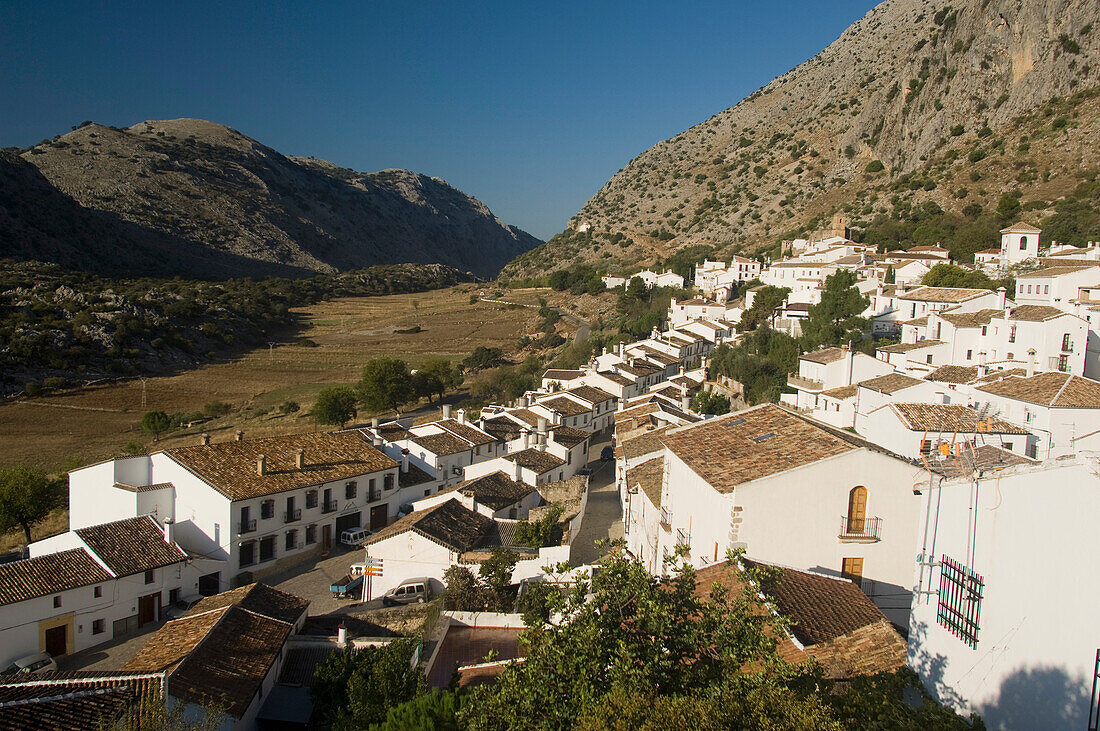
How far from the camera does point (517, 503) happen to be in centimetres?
2702

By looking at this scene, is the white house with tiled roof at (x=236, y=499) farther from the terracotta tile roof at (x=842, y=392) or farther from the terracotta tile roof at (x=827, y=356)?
the terracotta tile roof at (x=827, y=356)

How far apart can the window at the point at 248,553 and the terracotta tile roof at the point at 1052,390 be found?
24.6 metres

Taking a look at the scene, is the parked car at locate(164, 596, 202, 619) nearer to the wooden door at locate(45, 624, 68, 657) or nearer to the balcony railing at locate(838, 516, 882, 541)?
the wooden door at locate(45, 624, 68, 657)

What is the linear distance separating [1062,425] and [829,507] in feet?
41.3

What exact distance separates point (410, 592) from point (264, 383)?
4771cm

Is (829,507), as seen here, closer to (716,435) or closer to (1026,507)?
(716,435)

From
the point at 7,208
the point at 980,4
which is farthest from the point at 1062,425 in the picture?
the point at 7,208

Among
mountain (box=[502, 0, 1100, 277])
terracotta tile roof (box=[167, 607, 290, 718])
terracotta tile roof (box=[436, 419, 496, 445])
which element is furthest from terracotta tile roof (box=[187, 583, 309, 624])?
mountain (box=[502, 0, 1100, 277])

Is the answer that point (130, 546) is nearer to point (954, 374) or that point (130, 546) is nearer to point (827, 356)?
point (827, 356)

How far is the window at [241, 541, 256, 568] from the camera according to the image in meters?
24.5

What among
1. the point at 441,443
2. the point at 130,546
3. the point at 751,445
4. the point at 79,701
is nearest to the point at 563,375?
the point at 441,443

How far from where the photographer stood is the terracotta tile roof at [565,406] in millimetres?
37969

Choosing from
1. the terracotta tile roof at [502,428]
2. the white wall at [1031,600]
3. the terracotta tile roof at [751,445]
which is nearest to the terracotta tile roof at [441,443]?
the terracotta tile roof at [502,428]

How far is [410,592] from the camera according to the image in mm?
21344
